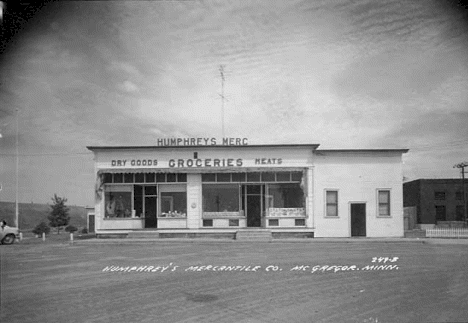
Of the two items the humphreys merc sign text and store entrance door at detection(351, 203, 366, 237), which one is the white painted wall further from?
the humphreys merc sign text

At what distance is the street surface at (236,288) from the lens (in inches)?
260

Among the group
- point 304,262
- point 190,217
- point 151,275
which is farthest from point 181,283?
point 190,217

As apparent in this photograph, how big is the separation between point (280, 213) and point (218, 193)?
3.88 metres

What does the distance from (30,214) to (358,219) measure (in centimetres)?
2484

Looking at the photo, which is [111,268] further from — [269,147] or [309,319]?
[269,147]

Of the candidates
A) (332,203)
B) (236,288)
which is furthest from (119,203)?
(236,288)

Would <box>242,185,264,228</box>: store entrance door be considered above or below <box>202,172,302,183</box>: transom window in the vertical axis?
below

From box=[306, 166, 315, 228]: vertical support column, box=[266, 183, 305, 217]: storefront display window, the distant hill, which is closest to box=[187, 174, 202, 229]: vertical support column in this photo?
box=[266, 183, 305, 217]: storefront display window

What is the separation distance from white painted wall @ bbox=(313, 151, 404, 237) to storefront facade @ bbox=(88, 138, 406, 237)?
6cm

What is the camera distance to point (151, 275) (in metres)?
10.1

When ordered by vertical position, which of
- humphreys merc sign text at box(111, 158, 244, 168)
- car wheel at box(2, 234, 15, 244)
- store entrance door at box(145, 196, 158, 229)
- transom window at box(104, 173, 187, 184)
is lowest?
car wheel at box(2, 234, 15, 244)

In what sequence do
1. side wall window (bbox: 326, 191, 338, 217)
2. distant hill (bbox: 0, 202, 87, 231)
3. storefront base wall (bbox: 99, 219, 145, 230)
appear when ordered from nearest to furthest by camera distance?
1. distant hill (bbox: 0, 202, 87, 231)
2. side wall window (bbox: 326, 191, 338, 217)
3. storefront base wall (bbox: 99, 219, 145, 230)

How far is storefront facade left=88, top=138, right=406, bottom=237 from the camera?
70.3 feet

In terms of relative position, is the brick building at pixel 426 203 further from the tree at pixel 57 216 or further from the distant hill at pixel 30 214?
the tree at pixel 57 216
